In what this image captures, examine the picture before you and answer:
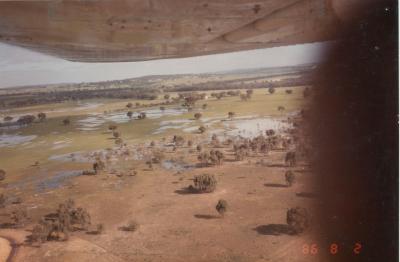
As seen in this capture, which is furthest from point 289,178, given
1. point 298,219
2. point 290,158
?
point 298,219

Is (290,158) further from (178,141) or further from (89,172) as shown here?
(89,172)

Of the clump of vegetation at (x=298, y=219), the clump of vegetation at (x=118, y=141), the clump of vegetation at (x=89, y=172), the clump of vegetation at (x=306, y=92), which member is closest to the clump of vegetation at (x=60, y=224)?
the clump of vegetation at (x=89, y=172)

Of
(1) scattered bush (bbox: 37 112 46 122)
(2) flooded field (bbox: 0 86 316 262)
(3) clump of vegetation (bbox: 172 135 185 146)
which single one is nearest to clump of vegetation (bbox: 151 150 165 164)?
(2) flooded field (bbox: 0 86 316 262)

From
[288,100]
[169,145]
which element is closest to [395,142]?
[288,100]

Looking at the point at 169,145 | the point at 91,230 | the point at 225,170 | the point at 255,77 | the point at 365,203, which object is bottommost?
the point at 91,230

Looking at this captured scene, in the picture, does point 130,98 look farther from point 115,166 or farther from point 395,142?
point 395,142
